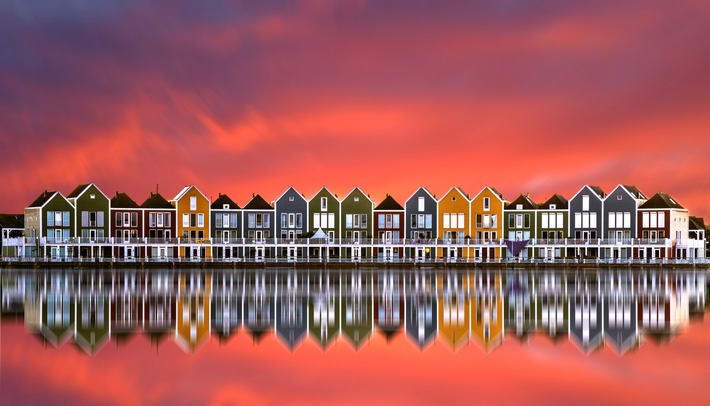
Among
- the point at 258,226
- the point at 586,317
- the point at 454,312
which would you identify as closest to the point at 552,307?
the point at 586,317

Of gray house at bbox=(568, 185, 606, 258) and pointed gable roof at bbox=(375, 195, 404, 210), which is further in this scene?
pointed gable roof at bbox=(375, 195, 404, 210)

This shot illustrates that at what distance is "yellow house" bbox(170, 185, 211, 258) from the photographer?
318 ft

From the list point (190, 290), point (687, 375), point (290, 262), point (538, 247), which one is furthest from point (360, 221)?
point (687, 375)

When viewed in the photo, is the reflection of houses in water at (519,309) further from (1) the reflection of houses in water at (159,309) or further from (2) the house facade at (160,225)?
(2) the house facade at (160,225)

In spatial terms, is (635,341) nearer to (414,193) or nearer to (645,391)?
(645,391)

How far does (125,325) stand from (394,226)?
213 ft

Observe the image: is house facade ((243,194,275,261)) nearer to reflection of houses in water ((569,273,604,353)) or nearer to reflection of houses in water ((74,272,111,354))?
reflection of houses in water ((74,272,111,354))

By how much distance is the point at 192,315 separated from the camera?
1494 inches

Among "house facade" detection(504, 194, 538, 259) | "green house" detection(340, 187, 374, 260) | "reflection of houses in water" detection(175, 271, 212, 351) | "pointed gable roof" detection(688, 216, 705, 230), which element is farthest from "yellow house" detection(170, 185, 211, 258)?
"pointed gable roof" detection(688, 216, 705, 230)

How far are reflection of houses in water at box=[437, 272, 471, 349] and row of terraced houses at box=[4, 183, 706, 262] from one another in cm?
3649

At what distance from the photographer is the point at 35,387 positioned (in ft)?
76.1

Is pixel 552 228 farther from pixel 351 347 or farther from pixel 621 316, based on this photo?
pixel 351 347

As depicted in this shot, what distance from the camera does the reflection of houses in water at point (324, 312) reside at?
3253cm

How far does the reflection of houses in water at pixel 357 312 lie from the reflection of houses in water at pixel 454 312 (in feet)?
9.23
